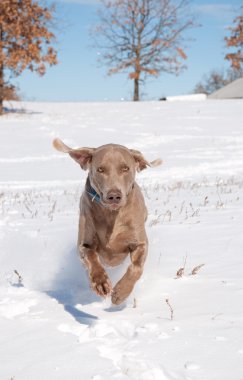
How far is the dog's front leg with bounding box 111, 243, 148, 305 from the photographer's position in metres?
3.52

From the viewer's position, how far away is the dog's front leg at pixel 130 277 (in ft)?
11.5

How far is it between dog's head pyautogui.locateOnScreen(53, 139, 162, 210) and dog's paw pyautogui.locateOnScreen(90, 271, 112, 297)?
492mm

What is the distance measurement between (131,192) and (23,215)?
11.3 feet

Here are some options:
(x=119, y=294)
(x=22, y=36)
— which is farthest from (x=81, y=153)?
(x=22, y=36)

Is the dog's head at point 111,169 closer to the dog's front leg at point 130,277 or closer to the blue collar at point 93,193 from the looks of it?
the blue collar at point 93,193

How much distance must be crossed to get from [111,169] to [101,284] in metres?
0.86

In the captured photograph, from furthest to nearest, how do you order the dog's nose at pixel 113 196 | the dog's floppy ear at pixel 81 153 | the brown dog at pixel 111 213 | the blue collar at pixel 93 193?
1. the dog's floppy ear at pixel 81 153
2. the blue collar at pixel 93 193
3. the brown dog at pixel 111 213
4. the dog's nose at pixel 113 196

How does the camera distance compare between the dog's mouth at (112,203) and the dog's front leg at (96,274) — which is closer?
the dog's front leg at (96,274)

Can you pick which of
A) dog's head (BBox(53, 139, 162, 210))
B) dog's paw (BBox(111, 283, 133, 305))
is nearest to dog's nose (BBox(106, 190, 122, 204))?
dog's head (BBox(53, 139, 162, 210))

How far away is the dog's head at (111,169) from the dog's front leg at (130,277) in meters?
0.42

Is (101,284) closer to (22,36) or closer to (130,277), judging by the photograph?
(130,277)

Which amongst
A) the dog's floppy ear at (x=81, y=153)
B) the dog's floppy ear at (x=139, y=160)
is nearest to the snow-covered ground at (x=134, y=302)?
the dog's floppy ear at (x=139, y=160)

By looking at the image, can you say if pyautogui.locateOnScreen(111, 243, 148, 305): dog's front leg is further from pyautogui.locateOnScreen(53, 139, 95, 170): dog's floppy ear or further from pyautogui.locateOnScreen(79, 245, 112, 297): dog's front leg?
pyautogui.locateOnScreen(53, 139, 95, 170): dog's floppy ear

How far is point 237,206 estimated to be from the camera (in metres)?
6.86
